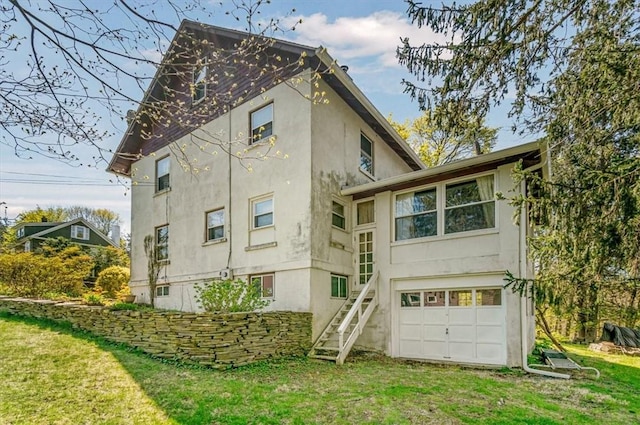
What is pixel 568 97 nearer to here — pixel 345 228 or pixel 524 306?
pixel 524 306

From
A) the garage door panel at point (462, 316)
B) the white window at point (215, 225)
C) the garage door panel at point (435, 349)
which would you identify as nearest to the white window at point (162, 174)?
the white window at point (215, 225)

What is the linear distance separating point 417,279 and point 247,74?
7716mm

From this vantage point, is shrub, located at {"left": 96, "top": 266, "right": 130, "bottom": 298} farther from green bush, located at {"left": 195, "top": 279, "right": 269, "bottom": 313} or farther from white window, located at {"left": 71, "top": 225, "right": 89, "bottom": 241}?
white window, located at {"left": 71, "top": 225, "right": 89, "bottom": 241}

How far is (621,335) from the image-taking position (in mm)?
15844

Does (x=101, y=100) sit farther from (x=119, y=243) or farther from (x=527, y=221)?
(x=119, y=243)

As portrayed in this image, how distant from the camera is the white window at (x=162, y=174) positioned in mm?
15406

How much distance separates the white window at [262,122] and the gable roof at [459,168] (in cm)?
298

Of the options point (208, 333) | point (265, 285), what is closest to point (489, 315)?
point (265, 285)

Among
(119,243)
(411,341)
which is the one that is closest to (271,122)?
(411,341)

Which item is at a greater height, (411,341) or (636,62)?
(636,62)

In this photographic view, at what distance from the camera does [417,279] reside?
10508mm

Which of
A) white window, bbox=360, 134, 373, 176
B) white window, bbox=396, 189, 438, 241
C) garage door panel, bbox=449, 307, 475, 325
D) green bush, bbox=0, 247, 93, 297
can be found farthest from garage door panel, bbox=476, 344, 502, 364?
green bush, bbox=0, 247, 93, 297

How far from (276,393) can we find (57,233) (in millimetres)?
31235

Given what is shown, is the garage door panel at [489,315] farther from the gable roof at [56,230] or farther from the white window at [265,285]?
the gable roof at [56,230]
